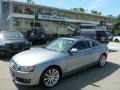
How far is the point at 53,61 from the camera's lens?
19.9 ft

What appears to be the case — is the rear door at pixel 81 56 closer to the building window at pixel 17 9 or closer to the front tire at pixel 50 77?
the front tire at pixel 50 77

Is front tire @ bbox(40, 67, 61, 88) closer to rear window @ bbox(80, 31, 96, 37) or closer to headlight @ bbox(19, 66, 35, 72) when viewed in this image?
headlight @ bbox(19, 66, 35, 72)

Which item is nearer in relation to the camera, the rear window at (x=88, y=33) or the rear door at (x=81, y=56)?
the rear door at (x=81, y=56)

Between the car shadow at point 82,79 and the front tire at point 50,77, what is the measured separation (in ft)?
0.53

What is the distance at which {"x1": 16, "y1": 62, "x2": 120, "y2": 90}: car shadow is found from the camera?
6000mm

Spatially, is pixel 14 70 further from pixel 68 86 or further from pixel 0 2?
pixel 0 2

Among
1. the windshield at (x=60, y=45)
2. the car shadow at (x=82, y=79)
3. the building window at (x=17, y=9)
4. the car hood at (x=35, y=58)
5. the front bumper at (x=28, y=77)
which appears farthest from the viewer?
the building window at (x=17, y=9)

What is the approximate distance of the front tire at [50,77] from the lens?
5.84m

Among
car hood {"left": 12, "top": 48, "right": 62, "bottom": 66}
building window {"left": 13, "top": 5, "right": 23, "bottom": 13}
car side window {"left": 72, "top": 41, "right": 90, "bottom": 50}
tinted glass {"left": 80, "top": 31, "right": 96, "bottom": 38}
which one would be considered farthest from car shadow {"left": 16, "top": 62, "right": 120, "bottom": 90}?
building window {"left": 13, "top": 5, "right": 23, "bottom": 13}

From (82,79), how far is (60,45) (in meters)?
1.49

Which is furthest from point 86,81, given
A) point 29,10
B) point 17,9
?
point 29,10

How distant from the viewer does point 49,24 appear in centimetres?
2508

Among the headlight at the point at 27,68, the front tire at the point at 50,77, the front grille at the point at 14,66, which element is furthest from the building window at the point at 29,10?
the headlight at the point at 27,68

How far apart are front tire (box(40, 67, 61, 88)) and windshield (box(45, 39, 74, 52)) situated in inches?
37.8
